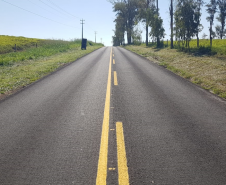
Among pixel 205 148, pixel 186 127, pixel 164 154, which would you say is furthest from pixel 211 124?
pixel 164 154

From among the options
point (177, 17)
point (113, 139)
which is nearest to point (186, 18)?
point (177, 17)

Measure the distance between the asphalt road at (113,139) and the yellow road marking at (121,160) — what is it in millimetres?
15

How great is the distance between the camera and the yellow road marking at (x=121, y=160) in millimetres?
3284

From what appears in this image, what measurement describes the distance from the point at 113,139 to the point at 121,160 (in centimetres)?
85

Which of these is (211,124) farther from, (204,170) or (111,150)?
(111,150)

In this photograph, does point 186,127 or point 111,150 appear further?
point 186,127

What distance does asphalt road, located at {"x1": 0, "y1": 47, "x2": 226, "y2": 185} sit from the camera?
3410mm

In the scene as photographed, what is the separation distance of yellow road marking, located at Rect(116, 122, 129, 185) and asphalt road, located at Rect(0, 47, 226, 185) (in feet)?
0.05

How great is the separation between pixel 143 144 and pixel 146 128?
0.85m

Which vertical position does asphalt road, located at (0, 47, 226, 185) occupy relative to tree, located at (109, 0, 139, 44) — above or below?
below

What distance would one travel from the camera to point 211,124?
5.51 m

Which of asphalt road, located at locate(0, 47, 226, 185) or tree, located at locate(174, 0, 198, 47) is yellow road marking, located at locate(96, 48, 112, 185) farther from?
tree, located at locate(174, 0, 198, 47)

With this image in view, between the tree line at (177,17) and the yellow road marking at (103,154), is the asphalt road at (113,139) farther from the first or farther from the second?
the tree line at (177,17)

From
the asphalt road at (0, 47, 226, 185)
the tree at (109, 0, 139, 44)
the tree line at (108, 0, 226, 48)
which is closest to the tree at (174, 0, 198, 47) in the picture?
the tree line at (108, 0, 226, 48)
